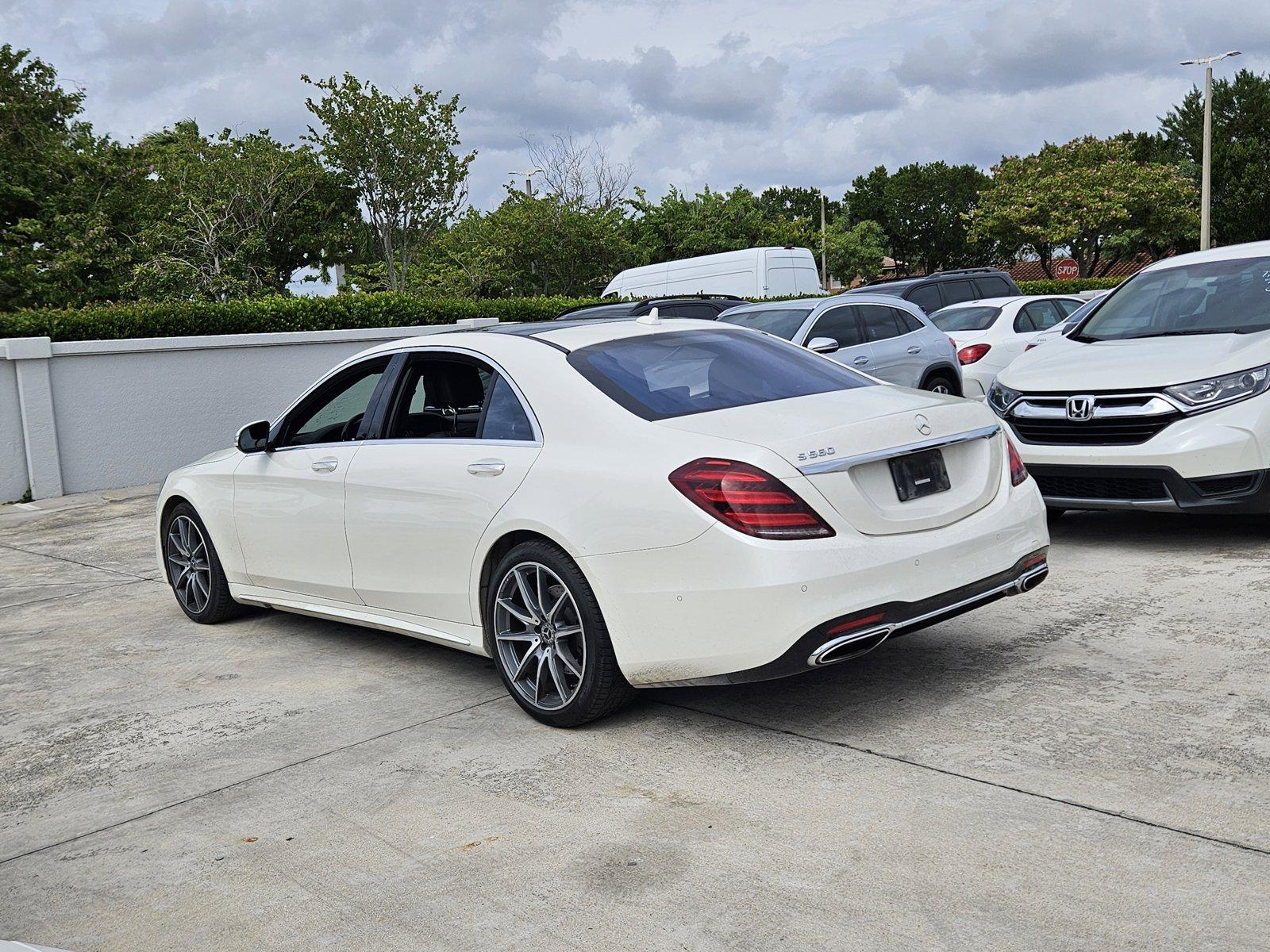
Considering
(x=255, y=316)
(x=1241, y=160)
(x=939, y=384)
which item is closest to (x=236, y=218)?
(x=255, y=316)

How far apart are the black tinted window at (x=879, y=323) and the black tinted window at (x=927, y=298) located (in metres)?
5.40

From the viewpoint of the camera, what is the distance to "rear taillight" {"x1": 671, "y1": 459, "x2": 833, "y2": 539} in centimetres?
430

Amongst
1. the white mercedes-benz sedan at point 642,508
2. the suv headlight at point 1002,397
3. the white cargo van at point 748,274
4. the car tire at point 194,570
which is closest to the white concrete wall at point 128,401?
the car tire at point 194,570

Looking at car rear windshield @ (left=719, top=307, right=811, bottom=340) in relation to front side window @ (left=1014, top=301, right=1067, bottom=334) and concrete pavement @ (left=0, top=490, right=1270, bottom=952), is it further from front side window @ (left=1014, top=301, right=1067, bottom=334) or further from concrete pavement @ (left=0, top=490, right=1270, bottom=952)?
concrete pavement @ (left=0, top=490, right=1270, bottom=952)

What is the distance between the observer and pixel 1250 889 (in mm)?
3230

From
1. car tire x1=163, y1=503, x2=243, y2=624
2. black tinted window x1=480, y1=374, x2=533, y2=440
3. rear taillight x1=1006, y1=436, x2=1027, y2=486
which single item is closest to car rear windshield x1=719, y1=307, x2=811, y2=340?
car tire x1=163, y1=503, x2=243, y2=624

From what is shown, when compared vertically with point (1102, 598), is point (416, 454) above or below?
above

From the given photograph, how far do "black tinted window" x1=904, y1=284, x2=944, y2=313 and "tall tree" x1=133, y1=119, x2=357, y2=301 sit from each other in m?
13.6

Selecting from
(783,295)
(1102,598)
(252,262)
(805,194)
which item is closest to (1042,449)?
(1102,598)

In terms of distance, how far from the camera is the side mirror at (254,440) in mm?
6465

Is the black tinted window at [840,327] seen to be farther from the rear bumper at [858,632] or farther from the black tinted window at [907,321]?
the rear bumper at [858,632]

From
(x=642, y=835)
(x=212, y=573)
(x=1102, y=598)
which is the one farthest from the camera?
(x=212, y=573)

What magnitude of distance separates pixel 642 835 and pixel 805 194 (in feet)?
289

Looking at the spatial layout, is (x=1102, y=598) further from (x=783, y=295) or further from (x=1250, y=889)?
(x=783, y=295)
